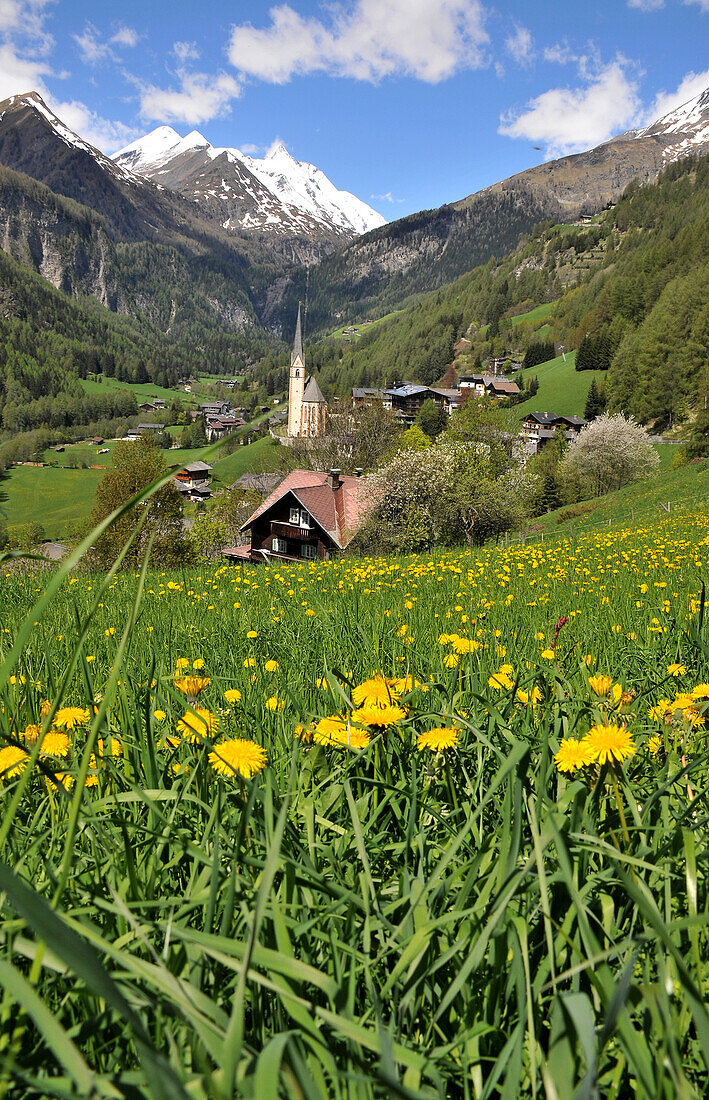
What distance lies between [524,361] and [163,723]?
400 feet

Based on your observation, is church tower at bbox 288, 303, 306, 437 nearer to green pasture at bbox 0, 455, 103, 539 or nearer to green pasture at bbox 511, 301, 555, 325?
green pasture at bbox 0, 455, 103, 539

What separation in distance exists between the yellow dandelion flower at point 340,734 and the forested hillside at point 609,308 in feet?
197

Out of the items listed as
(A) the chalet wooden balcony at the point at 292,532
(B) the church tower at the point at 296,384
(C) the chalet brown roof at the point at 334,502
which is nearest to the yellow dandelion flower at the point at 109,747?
(C) the chalet brown roof at the point at 334,502

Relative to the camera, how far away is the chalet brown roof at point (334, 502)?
33312 millimetres

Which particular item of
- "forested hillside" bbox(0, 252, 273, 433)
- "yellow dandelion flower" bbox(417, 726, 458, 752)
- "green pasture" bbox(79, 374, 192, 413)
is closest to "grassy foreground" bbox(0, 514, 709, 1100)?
"yellow dandelion flower" bbox(417, 726, 458, 752)

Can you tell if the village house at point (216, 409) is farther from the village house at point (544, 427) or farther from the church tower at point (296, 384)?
the village house at point (544, 427)

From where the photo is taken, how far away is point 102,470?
10519cm

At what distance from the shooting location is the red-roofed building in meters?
33.6

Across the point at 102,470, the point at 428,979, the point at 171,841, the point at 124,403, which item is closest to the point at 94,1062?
the point at 171,841

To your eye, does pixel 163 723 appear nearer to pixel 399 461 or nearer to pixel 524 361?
pixel 399 461

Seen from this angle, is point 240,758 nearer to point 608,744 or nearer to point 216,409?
point 608,744

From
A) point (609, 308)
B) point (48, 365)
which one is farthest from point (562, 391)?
point (48, 365)

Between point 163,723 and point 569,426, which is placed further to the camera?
point 569,426

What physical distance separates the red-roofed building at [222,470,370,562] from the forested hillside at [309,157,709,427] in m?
37.0
